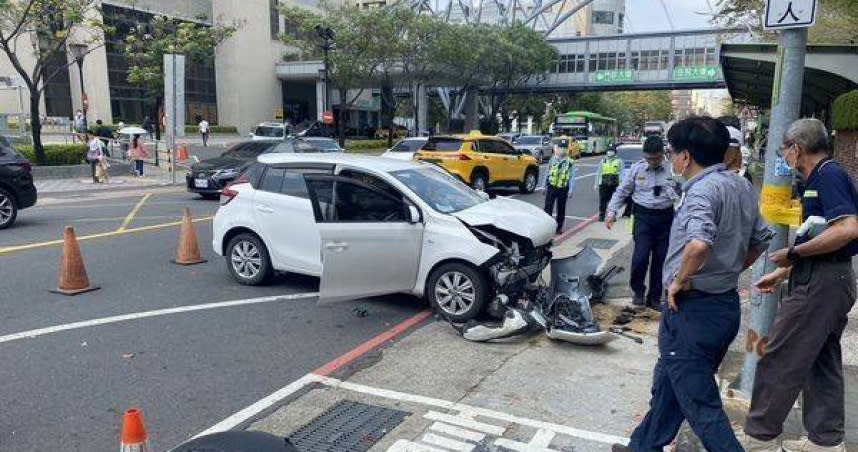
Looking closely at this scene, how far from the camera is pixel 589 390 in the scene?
4.70 metres

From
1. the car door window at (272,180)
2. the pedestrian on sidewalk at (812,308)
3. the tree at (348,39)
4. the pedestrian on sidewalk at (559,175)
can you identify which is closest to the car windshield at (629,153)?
the pedestrian on sidewalk at (559,175)

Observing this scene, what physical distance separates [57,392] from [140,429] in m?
2.45

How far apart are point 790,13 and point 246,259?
6071 mm

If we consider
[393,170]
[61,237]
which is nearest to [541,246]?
[393,170]

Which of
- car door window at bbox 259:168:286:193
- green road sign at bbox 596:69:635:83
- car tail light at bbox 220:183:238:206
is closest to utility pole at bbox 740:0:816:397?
car door window at bbox 259:168:286:193

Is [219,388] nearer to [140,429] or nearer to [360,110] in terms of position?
[140,429]

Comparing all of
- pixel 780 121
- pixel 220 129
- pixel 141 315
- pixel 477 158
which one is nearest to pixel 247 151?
pixel 477 158

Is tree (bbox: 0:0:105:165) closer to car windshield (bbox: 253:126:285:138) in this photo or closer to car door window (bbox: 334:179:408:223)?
car windshield (bbox: 253:126:285:138)

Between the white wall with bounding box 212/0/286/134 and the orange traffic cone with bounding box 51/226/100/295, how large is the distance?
43991 millimetres

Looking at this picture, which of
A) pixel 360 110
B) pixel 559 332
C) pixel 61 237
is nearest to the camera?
pixel 559 332

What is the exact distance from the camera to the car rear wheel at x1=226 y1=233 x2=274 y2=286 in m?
7.62

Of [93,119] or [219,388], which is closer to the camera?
[219,388]

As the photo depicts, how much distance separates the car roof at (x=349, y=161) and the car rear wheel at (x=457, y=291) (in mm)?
1371

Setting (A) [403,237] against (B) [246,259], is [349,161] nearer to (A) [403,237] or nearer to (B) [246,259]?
(A) [403,237]
